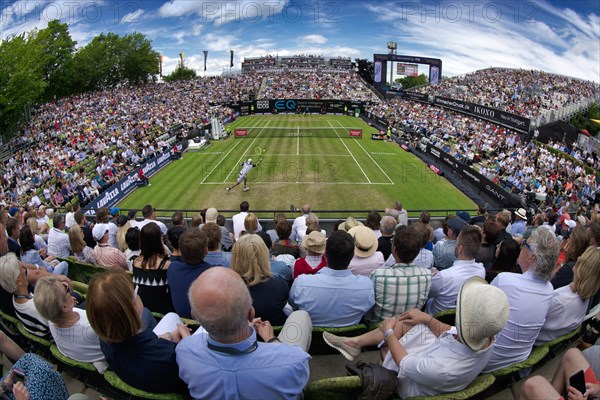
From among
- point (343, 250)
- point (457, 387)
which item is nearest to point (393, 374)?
point (457, 387)

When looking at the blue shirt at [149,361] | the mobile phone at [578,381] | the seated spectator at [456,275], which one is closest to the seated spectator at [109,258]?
the blue shirt at [149,361]

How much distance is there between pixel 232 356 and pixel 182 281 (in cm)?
225

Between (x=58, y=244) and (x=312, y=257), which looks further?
(x=58, y=244)

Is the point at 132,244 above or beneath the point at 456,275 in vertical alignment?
beneath

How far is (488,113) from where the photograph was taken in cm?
4272

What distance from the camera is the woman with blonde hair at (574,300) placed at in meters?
4.16

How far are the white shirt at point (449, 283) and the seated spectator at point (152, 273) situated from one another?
3.44 metres

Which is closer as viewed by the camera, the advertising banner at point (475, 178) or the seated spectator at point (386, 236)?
the seated spectator at point (386, 236)

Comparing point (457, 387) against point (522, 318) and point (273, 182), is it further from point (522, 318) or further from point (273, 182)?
point (273, 182)

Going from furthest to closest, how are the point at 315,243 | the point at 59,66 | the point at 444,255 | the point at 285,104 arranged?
1. the point at 285,104
2. the point at 59,66
3. the point at 444,255
4. the point at 315,243

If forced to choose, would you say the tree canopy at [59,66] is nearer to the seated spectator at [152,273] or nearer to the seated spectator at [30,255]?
the seated spectator at [30,255]

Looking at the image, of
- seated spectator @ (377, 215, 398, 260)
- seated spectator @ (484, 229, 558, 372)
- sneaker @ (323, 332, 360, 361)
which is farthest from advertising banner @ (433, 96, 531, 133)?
sneaker @ (323, 332, 360, 361)

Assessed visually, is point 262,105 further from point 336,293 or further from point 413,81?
point 413,81

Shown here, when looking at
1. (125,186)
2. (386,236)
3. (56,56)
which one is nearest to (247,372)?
(386,236)
